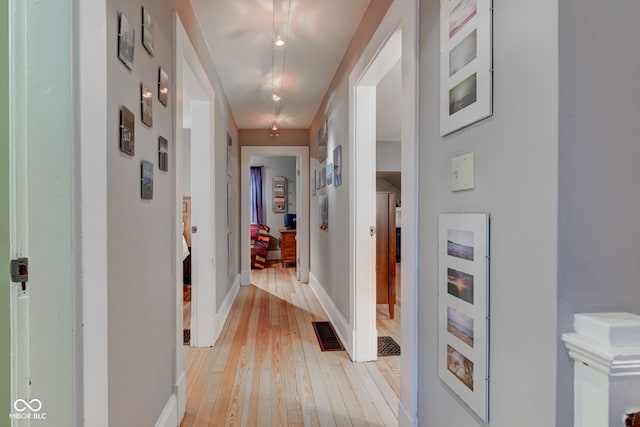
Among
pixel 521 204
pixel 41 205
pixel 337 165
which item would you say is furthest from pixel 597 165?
pixel 337 165

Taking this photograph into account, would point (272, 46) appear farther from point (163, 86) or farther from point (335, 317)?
point (335, 317)

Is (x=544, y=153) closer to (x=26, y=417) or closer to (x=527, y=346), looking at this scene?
(x=527, y=346)

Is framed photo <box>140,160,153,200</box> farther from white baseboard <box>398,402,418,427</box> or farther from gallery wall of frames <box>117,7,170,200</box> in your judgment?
white baseboard <box>398,402,418,427</box>

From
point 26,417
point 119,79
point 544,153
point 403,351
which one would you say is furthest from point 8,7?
point 403,351

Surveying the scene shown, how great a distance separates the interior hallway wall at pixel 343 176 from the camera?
7.52 ft

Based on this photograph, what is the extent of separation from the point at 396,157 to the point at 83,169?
6.11 m

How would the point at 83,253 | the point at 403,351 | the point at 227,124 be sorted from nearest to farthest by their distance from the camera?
the point at 83,253 → the point at 403,351 → the point at 227,124

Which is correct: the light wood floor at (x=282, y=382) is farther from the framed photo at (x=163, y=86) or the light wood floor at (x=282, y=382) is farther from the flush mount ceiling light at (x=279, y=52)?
the flush mount ceiling light at (x=279, y=52)

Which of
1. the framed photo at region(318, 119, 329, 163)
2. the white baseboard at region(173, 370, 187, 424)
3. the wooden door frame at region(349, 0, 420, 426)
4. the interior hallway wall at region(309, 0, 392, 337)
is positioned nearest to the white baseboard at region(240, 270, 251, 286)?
the interior hallway wall at region(309, 0, 392, 337)

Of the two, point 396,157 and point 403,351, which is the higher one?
point 396,157

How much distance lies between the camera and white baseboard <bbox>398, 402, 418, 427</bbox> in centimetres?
152

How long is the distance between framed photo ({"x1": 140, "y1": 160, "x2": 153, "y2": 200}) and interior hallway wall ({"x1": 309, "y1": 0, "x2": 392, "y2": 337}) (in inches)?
59.0

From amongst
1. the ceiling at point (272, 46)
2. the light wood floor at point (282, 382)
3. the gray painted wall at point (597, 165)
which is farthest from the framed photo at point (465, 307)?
the ceiling at point (272, 46)

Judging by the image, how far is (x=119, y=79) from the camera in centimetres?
114
